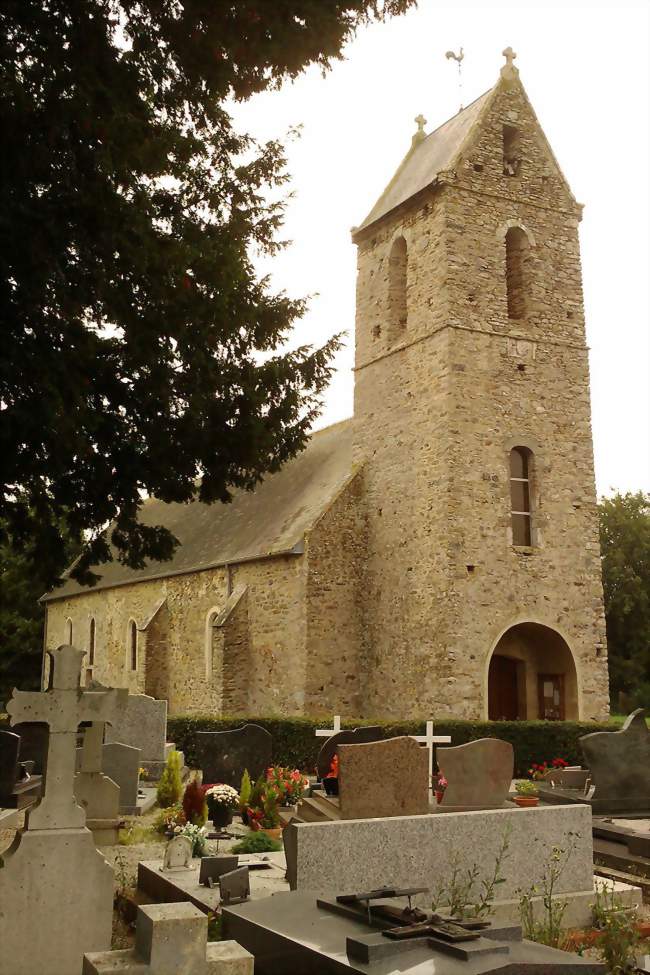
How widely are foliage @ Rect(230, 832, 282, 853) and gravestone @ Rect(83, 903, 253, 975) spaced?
471cm

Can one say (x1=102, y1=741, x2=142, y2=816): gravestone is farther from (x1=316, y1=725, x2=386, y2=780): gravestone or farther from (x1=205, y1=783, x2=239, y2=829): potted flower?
(x1=316, y1=725, x2=386, y2=780): gravestone

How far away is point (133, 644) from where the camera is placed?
2833cm

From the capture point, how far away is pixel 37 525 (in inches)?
337

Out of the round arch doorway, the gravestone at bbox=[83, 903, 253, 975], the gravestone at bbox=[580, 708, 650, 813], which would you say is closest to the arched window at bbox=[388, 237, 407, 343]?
the round arch doorway

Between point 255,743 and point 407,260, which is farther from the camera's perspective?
point 407,260

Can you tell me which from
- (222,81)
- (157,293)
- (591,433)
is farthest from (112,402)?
(591,433)

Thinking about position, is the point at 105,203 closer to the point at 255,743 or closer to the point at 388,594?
the point at 255,743

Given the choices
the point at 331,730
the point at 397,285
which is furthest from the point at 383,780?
the point at 397,285

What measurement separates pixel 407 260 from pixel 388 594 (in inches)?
307

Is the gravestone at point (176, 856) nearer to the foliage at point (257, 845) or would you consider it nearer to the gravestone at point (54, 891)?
the foliage at point (257, 845)

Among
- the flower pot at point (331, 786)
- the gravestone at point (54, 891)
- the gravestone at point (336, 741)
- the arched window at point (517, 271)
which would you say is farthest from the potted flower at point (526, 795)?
the arched window at point (517, 271)

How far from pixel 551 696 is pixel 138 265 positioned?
605 inches

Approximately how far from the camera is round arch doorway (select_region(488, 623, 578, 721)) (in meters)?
19.6

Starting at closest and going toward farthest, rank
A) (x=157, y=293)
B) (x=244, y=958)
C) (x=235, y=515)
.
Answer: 1. (x=244, y=958)
2. (x=157, y=293)
3. (x=235, y=515)
